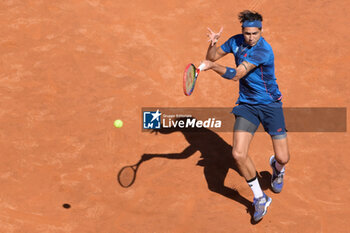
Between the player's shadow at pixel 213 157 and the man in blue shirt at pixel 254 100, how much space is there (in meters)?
0.63

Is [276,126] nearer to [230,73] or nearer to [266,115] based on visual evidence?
[266,115]

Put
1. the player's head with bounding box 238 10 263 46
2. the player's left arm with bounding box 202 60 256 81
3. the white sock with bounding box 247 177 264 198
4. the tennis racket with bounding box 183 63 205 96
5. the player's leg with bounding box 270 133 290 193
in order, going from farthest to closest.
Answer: the player's leg with bounding box 270 133 290 193 < the white sock with bounding box 247 177 264 198 < the player's head with bounding box 238 10 263 46 < the tennis racket with bounding box 183 63 205 96 < the player's left arm with bounding box 202 60 256 81

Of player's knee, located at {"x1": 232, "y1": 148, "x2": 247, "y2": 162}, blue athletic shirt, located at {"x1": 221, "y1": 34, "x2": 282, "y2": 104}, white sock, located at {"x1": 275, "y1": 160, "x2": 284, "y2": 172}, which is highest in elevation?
blue athletic shirt, located at {"x1": 221, "y1": 34, "x2": 282, "y2": 104}

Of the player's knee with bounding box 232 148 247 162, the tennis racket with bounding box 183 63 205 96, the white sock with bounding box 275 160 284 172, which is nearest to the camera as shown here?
the tennis racket with bounding box 183 63 205 96

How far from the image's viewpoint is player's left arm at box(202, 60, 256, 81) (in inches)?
268

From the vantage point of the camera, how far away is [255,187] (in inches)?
315

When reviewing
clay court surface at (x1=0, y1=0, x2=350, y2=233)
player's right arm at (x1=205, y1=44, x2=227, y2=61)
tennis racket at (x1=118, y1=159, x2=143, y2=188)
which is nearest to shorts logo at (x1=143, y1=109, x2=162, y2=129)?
clay court surface at (x1=0, y1=0, x2=350, y2=233)

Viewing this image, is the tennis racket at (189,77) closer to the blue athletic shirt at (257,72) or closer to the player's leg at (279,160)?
the blue athletic shirt at (257,72)

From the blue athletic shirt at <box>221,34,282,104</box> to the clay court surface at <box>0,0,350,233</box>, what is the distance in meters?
1.70

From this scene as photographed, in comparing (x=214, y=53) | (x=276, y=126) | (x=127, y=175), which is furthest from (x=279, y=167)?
(x=127, y=175)

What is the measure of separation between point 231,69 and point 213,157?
2.74m

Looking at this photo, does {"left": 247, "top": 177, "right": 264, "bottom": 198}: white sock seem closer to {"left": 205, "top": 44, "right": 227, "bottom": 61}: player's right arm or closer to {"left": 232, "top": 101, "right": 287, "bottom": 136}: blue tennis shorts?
{"left": 232, "top": 101, "right": 287, "bottom": 136}: blue tennis shorts

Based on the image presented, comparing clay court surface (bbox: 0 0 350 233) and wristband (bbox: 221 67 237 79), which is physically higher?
wristband (bbox: 221 67 237 79)

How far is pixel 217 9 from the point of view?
12812mm
